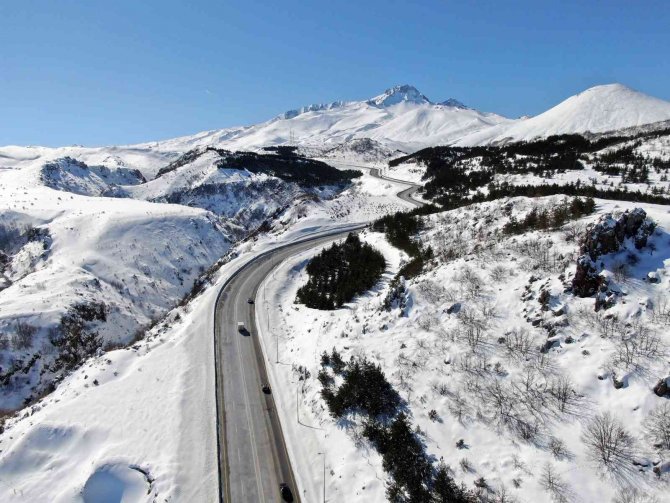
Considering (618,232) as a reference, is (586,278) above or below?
below

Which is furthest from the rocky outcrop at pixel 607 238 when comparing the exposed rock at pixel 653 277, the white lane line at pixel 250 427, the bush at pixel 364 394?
the white lane line at pixel 250 427

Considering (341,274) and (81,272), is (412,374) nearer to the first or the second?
(341,274)

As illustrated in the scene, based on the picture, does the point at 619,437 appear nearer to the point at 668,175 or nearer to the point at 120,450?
the point at 120,450

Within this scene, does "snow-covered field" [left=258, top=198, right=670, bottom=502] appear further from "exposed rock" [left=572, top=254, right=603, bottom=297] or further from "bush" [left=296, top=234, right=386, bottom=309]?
"bush" [left=296, top=234, right=386, bottom=309]

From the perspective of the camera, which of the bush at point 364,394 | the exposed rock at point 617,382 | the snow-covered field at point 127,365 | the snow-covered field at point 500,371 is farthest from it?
the snow-covered field at point 127,365

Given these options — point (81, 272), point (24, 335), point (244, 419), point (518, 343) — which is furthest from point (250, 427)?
point (81, 272)

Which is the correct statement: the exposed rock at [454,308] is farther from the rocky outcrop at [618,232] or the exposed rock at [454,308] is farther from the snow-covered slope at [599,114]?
the snow-covered slope at [599,114]

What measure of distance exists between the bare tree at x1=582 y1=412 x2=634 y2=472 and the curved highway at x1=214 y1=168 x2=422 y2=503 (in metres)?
14.3

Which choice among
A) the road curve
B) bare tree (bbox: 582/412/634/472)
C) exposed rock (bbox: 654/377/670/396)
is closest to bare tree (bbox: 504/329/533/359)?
bare tree (bbox: 582/412/634/472)

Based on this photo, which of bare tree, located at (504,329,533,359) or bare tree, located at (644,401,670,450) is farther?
bare tree, located at (504,329,533,359)

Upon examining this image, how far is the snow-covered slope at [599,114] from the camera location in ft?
Answer: 428

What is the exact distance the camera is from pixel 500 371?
1872 cm

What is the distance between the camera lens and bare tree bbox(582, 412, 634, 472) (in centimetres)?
1340

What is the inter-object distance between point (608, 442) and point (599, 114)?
16363 centimetres
